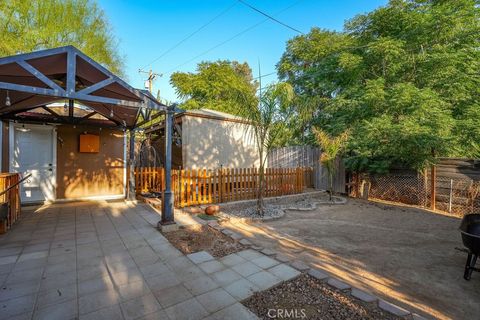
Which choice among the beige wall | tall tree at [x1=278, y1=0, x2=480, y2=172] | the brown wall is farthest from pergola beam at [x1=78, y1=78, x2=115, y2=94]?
tall tree at [x1=278, y1=0, x2=480, y2=172]

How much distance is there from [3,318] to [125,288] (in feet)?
3.10

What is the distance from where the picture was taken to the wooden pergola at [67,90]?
3354 mm

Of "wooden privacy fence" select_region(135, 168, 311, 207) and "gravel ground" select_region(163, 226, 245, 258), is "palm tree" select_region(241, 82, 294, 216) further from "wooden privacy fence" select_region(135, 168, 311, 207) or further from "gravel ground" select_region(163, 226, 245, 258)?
"gravel ground" select_region(163, 226, 245, 258)

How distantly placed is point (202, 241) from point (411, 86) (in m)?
8.56

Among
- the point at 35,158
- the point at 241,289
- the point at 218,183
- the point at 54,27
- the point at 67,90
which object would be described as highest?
the point at 54,27

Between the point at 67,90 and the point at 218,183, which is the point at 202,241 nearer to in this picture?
the point at 218,183

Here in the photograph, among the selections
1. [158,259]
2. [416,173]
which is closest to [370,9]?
[416,173]

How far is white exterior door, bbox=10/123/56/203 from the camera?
621 centimetres

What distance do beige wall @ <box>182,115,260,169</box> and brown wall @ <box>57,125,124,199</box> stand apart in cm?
227

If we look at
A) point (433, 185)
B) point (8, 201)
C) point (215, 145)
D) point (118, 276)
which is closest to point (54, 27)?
point (215, 145)

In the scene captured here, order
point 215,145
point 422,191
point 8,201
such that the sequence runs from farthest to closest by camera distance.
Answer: point 215,145 < point 422,191 < point 8,201

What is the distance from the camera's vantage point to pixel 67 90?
3.48 meters

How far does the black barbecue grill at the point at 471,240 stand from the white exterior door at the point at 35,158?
9143 millimetres

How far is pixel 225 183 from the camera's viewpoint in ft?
22.1
